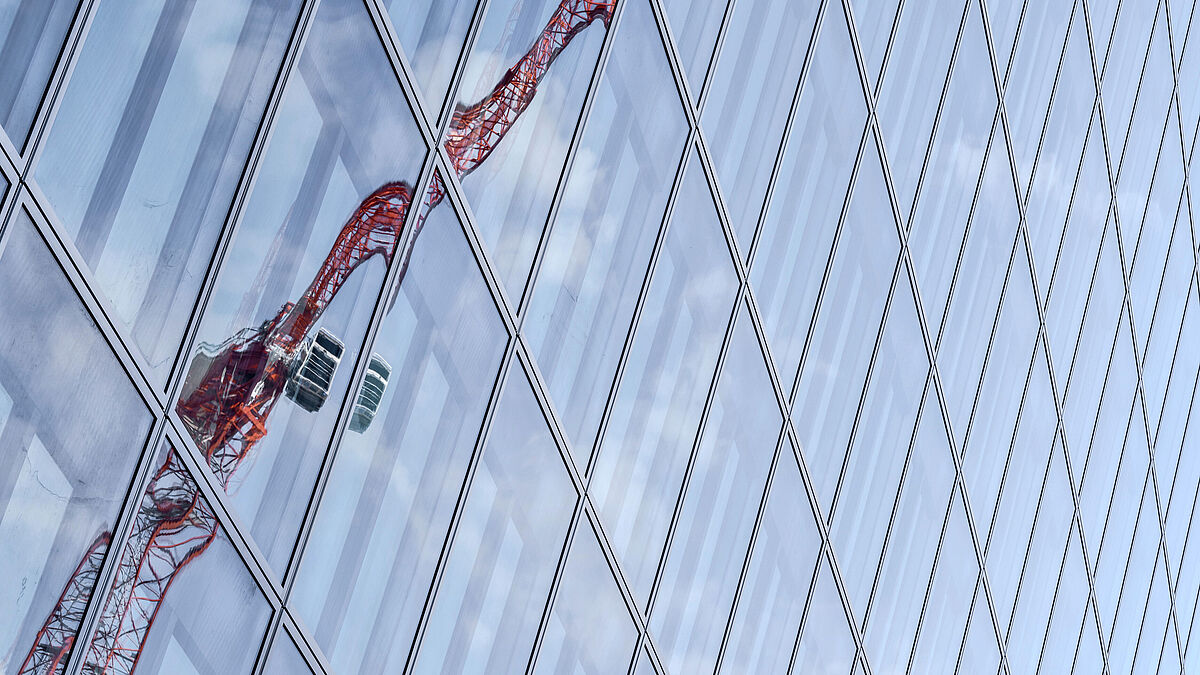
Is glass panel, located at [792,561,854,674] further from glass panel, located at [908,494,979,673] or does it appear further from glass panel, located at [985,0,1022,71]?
glass panel, located at [985,0,1022,71]

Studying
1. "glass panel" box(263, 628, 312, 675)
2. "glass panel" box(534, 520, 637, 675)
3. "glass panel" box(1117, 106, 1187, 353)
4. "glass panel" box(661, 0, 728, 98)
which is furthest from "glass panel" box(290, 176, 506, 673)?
"glass panel" box(1117, 106, 1187, 353)

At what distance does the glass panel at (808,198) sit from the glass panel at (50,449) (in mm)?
10078

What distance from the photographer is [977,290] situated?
24.5m

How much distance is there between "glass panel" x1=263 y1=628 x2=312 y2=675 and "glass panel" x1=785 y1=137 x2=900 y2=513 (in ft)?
30.6

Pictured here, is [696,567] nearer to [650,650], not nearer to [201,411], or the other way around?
[650,650]

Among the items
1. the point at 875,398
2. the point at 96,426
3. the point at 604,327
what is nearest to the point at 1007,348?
the point at 875,398

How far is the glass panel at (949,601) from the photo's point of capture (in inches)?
925

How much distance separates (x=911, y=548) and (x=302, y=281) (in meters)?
13.8

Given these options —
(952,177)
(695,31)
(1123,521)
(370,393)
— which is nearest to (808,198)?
(695,31)

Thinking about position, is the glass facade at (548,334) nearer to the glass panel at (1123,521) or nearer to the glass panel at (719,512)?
the glass panel at (719,512)

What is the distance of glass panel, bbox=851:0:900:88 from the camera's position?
20719 millimetres

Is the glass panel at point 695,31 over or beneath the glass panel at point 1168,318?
beneath

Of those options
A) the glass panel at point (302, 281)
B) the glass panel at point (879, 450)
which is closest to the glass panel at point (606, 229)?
the glass panel at point (302, 281)

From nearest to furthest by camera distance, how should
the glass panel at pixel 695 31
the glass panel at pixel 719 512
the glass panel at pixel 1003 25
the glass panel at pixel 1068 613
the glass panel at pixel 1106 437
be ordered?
the glass panel at pixel 695 31, the glass panel at pixel 719 512, the glass panel at pixel 1003 25, the glass panel at pixel 1068 613, the glass panel at pixel 1106 437
